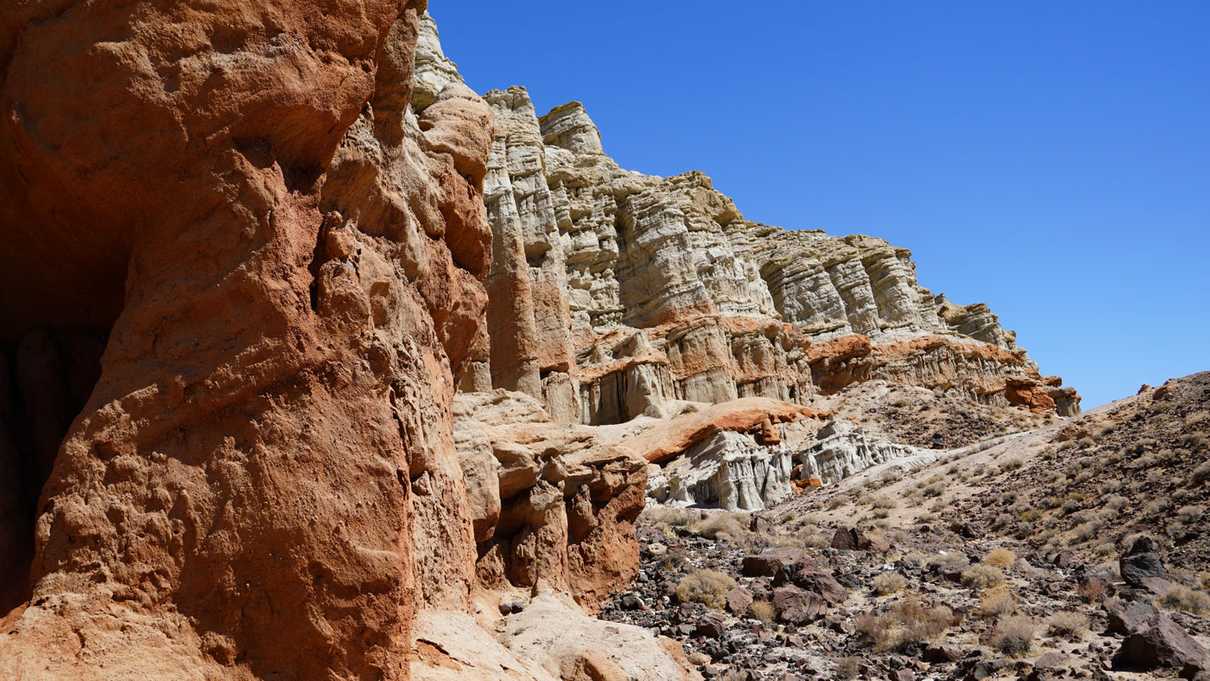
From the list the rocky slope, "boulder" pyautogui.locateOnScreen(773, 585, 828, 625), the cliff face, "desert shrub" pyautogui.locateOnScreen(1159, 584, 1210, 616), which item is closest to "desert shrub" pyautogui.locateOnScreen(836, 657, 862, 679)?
the rocky slope

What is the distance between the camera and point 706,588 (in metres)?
15.1

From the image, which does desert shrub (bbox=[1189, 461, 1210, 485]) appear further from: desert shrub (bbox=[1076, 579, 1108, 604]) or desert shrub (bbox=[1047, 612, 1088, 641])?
desert shrub (bbox=[1047, 612, 1088, 641])

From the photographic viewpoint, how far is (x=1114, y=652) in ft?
41.1

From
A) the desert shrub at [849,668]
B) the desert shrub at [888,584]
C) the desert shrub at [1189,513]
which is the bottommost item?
the desert shrub at [849,668]

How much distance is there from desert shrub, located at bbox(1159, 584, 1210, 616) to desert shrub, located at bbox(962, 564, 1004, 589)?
2491 millimetres

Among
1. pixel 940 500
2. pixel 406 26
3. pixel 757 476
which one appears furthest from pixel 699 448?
pixel 406 26

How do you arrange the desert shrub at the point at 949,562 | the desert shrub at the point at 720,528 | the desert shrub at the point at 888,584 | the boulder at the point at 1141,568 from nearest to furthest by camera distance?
the desert shrub at the point at 888,584
the boulder at the point at 1141,568
the desert shrub at the point at 949,562
the desert shrub at the point at 720,528

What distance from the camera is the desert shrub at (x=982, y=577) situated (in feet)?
53.8

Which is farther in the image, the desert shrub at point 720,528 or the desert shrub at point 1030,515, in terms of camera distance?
the desert shrub at point 1030,515

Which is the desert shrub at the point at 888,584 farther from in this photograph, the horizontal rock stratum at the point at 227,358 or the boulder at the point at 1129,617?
the horizontal rock stratum at the point at 227,358

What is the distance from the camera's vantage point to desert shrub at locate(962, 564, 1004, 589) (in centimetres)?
1639

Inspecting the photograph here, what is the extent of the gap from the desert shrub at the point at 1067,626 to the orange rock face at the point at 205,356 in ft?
35.4

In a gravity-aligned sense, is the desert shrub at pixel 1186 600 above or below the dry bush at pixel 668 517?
below

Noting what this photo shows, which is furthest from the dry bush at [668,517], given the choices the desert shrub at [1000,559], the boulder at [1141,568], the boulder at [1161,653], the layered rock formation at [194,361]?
the layered rock formation at [194,361]
